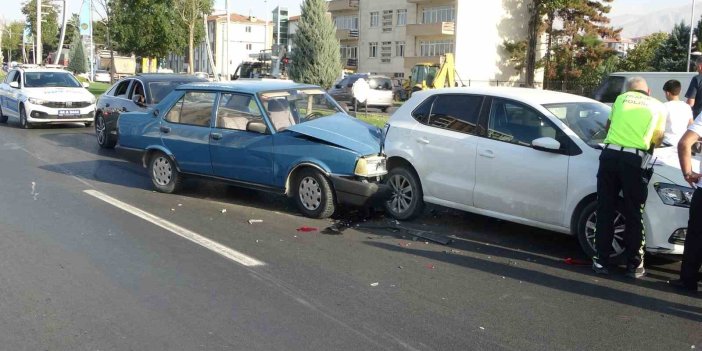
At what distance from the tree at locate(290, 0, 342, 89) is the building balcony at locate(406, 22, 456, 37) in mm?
28056

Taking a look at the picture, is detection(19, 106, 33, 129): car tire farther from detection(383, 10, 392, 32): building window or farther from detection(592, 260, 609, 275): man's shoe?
detection(383, 10, 392, 32): building window

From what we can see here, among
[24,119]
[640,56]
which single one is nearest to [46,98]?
[24,119]

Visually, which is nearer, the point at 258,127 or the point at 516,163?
the point at 516,163

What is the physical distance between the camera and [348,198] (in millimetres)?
8023

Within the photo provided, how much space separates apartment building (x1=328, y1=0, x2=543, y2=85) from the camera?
5609cm

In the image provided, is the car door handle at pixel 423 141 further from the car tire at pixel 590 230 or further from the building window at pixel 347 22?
the building window at pixel 347 22

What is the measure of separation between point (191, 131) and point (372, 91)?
2394 cm

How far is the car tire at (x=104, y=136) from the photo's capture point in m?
14.4

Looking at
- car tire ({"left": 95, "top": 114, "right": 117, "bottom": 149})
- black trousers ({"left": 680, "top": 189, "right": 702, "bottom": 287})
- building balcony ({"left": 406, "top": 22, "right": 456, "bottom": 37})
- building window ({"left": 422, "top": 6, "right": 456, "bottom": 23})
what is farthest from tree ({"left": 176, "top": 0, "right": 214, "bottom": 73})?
black trousers ({"left": 680, "top": 189, "right": 702, "bottom": 287})

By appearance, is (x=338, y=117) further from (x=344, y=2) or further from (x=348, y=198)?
(x=344, y=2)

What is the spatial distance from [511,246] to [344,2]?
63.4 m

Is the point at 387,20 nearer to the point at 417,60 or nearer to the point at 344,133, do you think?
the point at 417,60

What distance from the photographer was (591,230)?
6484 mm

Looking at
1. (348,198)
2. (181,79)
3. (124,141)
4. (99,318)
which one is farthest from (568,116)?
(181,79)
